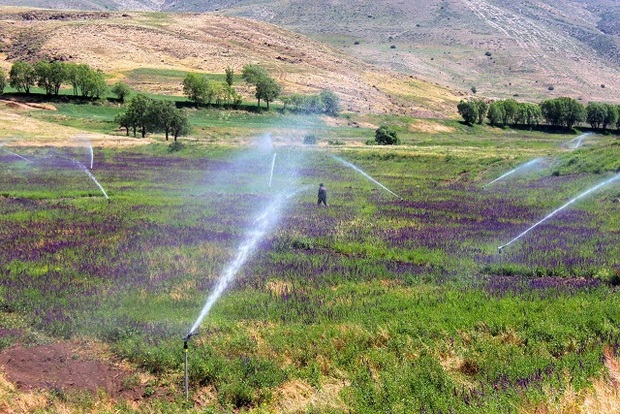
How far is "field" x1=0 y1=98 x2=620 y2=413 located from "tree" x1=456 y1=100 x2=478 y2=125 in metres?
115

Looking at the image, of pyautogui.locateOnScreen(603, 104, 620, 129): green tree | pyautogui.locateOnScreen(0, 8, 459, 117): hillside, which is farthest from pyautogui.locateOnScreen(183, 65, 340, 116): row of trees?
pyautogui.locateOnScreen(603, 104, 620, 129): green tree

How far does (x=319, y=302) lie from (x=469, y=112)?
141005 millimetres

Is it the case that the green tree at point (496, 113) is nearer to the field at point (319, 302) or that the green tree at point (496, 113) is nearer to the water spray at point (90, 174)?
the water spray at point (90, 174)

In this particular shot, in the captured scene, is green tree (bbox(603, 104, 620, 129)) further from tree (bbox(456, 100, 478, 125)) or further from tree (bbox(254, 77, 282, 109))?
tree (bbox(254, 77, 282, 109))

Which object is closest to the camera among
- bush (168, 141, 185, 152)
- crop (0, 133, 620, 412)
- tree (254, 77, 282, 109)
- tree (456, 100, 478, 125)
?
crop (0, 133, 620, 412)

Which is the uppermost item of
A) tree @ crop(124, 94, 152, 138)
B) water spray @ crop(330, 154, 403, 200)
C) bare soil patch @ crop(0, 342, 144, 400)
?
tree @ crop(124, 94, 152, 138)

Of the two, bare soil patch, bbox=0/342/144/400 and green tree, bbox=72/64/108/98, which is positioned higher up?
green tree, bbox=72/64/108/98

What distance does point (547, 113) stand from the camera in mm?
144375

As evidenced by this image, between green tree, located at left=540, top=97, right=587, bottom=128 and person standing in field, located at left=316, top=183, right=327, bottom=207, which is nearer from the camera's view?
person standing in field, located at left=316, top=183, right=327, bottom=207

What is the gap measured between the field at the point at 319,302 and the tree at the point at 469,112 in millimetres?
114507

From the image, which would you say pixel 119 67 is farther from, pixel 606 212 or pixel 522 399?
pixel 522 399

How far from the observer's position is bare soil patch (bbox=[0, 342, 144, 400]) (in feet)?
34.7

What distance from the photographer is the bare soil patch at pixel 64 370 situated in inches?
416

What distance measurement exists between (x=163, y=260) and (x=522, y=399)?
44.3 feet
